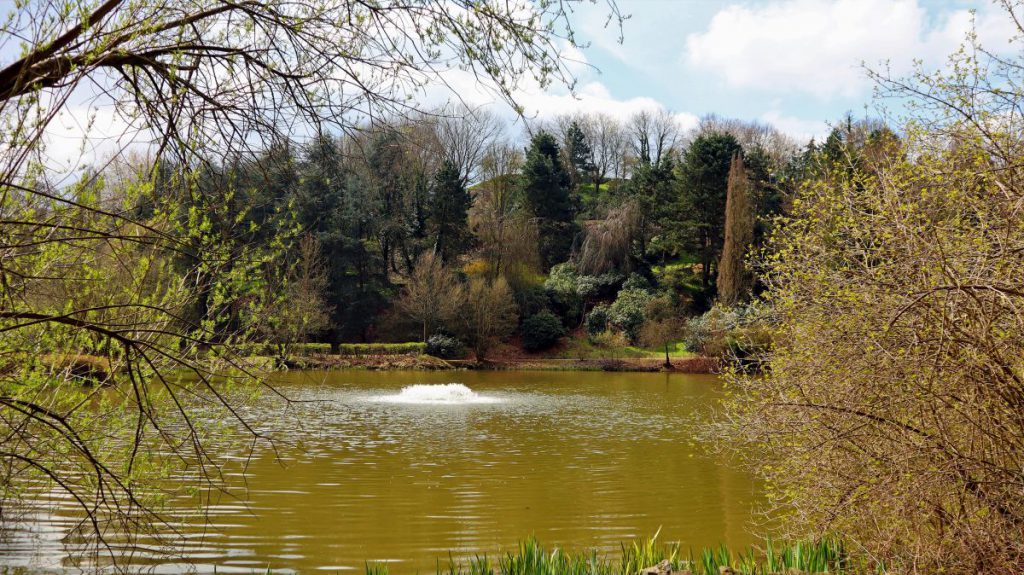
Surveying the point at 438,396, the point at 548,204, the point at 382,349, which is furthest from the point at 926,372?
the point at 548,204

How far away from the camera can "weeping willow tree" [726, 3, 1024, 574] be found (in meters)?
4.40

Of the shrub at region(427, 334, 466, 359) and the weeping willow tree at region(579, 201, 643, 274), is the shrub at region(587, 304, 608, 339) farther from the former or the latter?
the shrub at region(427, 334, 466, 359)

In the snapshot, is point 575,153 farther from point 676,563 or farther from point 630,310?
point 676,563

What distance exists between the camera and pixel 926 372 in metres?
4.63

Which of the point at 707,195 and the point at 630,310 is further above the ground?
the point at 707,195

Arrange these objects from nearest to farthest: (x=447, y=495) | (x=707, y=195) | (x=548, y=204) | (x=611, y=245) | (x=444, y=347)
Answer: (x=447, y=495) < (x=444, y=347) < (x=707, y=195) < (x=611, y=245) < (x=548, y=204)

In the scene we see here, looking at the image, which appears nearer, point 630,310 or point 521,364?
point 521,364

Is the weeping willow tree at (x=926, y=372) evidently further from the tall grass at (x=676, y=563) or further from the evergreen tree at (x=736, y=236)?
the evergreen tree at (x=736, y=236)

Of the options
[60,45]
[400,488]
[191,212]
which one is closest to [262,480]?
[400,488]

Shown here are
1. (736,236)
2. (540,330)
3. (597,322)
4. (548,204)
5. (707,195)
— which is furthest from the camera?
(548,204)

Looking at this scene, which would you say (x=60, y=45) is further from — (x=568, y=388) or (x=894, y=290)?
(x=568, y=388)

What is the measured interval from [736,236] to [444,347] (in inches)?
581

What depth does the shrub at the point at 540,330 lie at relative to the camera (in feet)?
116

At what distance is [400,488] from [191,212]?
18.4 ft
